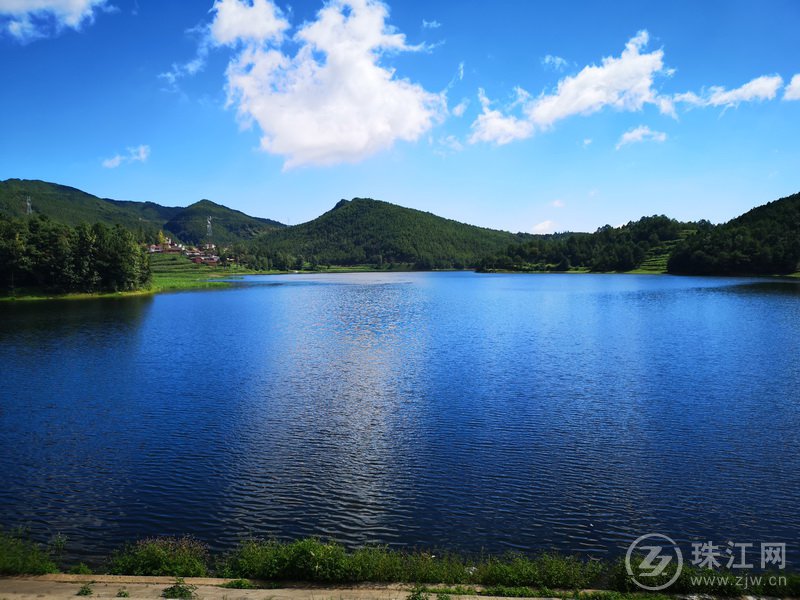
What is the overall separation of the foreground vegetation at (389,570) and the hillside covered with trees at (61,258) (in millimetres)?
122155

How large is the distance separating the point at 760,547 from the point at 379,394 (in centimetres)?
2367

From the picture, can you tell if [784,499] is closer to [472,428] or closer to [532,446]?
[532,446]

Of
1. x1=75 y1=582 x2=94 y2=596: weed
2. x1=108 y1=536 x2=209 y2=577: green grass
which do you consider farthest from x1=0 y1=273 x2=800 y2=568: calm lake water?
x1=75 y1=582 x2=94 y2=596: weed

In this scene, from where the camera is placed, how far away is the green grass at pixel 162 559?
14320 millimetres

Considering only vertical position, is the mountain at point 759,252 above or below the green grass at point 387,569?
above

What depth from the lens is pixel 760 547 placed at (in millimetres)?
16438

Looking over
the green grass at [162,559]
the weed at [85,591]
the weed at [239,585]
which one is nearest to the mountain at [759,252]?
→ the green grass at [162,559]

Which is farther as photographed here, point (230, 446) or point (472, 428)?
point (472, 428)

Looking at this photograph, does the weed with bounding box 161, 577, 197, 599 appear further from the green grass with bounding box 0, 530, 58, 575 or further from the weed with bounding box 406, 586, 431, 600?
the weed with bounding box 406, 586, 431, 600

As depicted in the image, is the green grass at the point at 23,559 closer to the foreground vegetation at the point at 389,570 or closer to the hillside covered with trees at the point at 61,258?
the foreground vegetation at the point at 389,570

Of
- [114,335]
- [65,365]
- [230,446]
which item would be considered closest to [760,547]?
[230,446]

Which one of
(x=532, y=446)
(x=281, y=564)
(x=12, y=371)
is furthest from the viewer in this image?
(x=12, y=371)

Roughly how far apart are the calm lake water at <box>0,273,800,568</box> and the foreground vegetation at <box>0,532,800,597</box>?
5.95 ft

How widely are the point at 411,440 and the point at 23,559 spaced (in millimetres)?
16642
